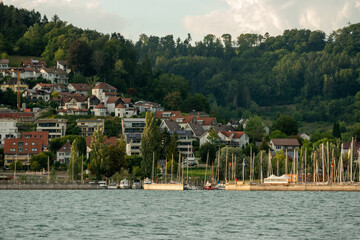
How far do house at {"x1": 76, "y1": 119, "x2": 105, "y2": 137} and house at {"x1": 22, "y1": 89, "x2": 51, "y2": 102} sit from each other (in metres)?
17.5

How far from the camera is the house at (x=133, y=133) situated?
136 meters

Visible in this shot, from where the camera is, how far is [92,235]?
51562 millimetres

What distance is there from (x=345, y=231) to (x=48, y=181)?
6645 centimetres

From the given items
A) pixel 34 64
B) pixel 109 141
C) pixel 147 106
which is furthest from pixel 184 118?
pixel 34 64

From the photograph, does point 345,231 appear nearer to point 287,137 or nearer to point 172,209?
point 172,209

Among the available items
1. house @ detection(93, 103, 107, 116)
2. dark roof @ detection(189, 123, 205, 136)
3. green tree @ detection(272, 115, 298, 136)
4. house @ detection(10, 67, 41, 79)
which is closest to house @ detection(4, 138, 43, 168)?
house @ detection(93, 103, 107, 116)

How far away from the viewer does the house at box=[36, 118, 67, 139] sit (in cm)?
13925

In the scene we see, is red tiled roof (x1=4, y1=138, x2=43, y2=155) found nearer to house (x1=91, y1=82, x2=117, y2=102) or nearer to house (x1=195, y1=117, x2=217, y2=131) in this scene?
house (x1=91, y1=82, x2=117, y2=102)

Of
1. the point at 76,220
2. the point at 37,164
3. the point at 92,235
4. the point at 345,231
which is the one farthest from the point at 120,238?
the point at 37,164

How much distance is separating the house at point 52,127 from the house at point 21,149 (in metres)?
6.34

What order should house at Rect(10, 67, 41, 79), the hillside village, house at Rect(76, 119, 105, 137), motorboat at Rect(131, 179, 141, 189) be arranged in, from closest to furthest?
motorboat at Rect(131, 179, 141, 189)
the hillside village
house at Rect(76, 119, 105, 137)
house at Rect(10, 67, 41, 79)

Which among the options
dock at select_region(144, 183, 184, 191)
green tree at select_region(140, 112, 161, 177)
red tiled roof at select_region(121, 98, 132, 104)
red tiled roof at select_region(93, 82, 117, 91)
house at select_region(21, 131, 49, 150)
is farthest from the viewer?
red tiled roof at select_region(93, 82, 117, 91)

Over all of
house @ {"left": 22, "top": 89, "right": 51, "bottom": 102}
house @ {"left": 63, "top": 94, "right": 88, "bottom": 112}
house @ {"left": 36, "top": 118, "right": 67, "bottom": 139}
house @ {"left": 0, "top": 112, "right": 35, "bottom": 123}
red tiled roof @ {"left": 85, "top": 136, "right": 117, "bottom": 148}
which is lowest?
red tiled roof @ {"left": 85, "top": 136, "right": 117, "bottom": 148}

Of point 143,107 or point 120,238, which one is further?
point 143,107
